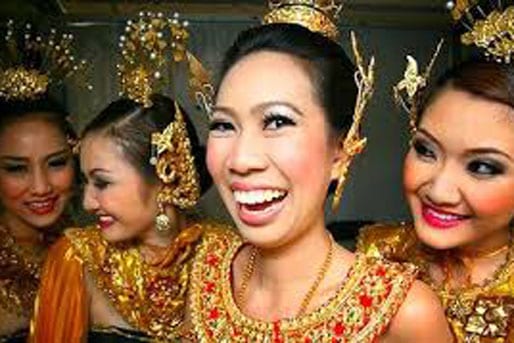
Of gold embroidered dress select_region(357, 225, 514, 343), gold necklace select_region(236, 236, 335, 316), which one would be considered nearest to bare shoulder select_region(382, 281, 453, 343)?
gold necklace select_region(236, 236, 335, 316)

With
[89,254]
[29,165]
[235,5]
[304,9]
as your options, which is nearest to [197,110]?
[235,5]

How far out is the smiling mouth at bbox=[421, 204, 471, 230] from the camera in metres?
1.80

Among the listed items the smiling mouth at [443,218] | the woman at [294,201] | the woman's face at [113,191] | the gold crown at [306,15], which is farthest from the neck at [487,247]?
the woman's face at [113,191]

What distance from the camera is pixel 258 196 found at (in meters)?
1.43

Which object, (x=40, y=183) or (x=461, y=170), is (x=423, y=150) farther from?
(x=40, y=183)

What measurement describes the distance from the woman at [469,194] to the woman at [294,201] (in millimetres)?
280

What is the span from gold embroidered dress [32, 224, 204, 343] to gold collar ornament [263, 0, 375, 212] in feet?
2.17

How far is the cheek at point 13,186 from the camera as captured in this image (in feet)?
7.92

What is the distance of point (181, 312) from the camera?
2.13 m

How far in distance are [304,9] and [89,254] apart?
0.94 m

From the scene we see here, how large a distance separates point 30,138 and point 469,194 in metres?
1.39

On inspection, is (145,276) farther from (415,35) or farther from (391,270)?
(415,35)

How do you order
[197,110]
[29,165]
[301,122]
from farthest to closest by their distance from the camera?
1. [197,110]
2. [29,165]
3. [301,122]

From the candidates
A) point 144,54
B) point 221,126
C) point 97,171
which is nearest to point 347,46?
point 144,54
